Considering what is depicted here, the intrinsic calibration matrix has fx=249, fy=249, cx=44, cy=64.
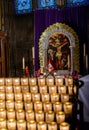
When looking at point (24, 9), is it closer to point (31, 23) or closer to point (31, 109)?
point (31, 23)

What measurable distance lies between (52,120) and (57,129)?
24cm

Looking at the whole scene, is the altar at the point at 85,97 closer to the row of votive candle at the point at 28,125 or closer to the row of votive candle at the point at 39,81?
the row of votive candle at the point at 39,81

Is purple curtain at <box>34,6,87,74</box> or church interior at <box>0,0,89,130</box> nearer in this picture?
church interior at <box>0,0,89,130</box>

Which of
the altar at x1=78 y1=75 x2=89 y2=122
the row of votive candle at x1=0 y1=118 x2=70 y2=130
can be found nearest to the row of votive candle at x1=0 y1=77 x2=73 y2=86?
the altar at x1=78 y1=75 x2=89 y2=122

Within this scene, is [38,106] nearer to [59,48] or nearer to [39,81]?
[39,81]

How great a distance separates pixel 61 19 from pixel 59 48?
1.01m

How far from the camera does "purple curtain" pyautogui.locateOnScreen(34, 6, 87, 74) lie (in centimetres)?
838

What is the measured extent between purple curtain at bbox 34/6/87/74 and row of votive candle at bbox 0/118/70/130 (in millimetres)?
5709

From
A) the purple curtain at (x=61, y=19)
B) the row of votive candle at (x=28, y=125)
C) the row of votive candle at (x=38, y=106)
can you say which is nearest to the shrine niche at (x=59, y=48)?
the purple curtain at (x=61, y=19)

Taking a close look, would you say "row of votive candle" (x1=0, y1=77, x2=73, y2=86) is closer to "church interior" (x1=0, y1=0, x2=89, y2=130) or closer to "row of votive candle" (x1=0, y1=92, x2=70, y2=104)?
"row of votive candle" (x1=0, y1=92, x2=70, y2=104)

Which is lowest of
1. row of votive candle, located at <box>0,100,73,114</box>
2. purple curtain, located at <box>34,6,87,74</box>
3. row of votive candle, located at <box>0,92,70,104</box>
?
row of votive candle, located at <box>0,100,73,114</box>

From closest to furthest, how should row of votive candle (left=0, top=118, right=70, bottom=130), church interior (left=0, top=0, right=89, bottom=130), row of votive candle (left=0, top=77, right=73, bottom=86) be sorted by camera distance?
row of votive candle (left=0, top=118, right=70, bottom=130)
row of votive candle (left=0, top=77, right=73, bottom=86)
church interior (left=0, top=0, right=89, bottom=130)

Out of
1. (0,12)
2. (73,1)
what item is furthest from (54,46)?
(0,12)

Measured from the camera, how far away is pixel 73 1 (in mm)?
8758
